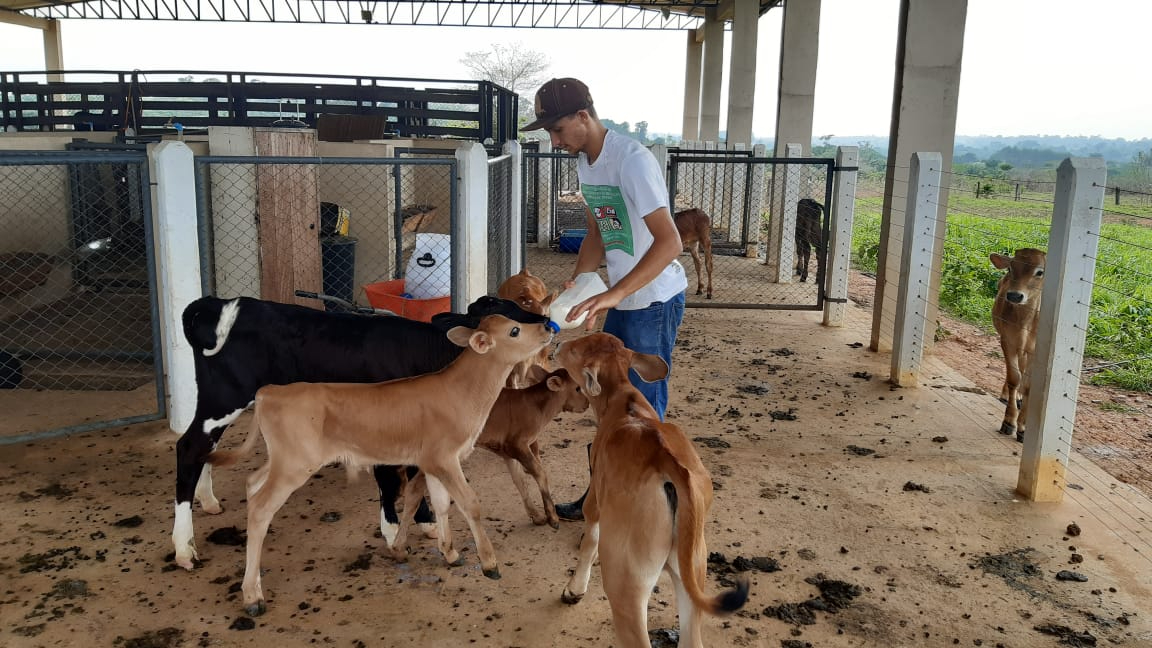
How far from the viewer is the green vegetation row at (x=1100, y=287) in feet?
25.6

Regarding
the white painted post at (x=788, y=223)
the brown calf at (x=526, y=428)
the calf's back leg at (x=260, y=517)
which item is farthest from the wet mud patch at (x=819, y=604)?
the white painted post at (x=788, y=223)

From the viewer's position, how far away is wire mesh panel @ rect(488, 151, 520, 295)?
7.34 meters

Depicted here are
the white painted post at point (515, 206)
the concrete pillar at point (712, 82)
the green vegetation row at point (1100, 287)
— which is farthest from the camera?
the concrete pillar at point (712, 82)

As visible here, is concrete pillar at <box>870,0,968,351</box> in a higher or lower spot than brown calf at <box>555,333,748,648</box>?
higher

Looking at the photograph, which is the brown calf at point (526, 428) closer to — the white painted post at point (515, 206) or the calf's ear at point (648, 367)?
the calf's ear at point (648, 367)

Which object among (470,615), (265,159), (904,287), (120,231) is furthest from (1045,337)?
(120,231)

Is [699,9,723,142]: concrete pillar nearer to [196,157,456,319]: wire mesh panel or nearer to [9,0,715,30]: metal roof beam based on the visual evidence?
[9,0,715,30]: metal roof beam

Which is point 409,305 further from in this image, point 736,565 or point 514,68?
point 514,68

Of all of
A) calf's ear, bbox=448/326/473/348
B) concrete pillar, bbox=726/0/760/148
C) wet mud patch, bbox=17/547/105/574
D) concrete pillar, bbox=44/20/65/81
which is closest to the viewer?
calf's ear, bbox=448/326/473/348

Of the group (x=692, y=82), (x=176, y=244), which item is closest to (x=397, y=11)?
(x=692, y=82)

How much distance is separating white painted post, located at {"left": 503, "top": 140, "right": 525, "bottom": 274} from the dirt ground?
2900mm

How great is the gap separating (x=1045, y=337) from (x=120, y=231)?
32.9ft

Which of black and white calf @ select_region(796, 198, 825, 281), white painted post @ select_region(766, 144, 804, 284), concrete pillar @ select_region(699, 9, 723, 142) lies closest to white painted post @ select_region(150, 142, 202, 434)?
white painted post @ select_region(766, 144, 804, 284)

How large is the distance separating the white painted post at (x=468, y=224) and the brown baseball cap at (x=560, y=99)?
2.07 meters
